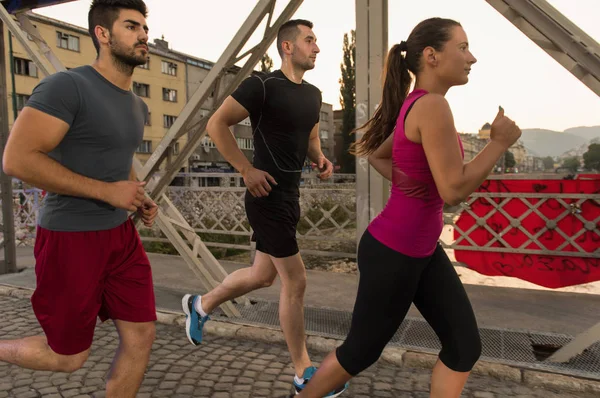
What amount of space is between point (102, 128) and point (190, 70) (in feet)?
184

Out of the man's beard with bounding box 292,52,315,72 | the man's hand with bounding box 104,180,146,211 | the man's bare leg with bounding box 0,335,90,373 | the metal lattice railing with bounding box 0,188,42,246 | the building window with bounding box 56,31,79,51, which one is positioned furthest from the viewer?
the building window with bounding box 56,31,79,51

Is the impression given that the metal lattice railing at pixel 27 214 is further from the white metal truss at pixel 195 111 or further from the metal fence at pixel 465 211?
the white metal truss at pixel 195 111

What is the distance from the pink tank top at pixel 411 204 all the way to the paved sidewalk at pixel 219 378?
63.8 inches

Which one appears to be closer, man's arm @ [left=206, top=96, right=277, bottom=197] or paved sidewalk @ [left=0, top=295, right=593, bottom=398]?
man's arm @ [left=206, top=96, right=277, bottom=197]

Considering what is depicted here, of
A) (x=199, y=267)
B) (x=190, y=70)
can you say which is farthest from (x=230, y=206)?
(x=190, y=70)

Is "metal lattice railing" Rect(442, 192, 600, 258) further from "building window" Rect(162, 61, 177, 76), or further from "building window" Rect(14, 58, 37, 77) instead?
"building window" Rect(162, 61, 177, 76)

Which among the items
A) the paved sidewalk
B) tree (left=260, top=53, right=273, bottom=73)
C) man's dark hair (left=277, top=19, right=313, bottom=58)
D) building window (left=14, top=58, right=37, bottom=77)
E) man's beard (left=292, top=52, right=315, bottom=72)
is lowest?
the paved sidewalk

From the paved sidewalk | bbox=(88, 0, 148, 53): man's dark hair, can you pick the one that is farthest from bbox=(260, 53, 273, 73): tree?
bbox=(88, 0, 148, 53): man's dark hair

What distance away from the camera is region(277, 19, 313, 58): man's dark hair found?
351 cm

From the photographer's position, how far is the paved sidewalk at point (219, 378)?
11.5 ft

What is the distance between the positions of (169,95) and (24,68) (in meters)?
15.4

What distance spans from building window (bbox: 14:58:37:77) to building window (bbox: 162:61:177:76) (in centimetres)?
1354

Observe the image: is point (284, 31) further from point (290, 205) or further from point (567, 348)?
point (567, 348)

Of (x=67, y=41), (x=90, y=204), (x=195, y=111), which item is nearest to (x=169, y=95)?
(x=67, y=41)
